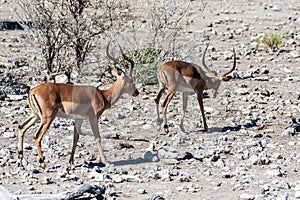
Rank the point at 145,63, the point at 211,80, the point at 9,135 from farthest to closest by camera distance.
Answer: the point at 145,63, the point at 211,80, the point at 9,135

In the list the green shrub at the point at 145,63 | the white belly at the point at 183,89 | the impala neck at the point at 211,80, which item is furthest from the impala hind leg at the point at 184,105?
the green shrub at the point at 145,63

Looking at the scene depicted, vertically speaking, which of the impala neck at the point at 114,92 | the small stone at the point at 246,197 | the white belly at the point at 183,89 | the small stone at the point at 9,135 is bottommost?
the small stone at the point at 9,135

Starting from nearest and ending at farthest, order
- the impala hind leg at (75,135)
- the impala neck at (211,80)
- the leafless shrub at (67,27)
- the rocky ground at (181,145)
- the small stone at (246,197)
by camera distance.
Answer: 1. the small stone at (246,197)
2. the rocky ground at (181,145)
3. the impala hind leg at (75,135)
4. the impala neck at (211,80)
5. the leafless shrub at (67,27)

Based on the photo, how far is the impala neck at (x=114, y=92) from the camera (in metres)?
8.91

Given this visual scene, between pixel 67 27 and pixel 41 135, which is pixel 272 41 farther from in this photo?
pixel 41 135

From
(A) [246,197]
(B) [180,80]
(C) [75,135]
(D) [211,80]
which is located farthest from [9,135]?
(A) [246,197]

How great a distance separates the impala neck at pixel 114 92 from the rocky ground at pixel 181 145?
2.13ft

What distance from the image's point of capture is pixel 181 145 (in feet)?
31.3

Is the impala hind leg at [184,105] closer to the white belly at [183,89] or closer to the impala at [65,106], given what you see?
the white belly at [183,89]

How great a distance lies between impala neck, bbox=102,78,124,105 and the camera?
8914 millimetres

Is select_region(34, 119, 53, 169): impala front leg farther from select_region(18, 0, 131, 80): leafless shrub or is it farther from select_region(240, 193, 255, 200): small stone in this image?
select_region(18, 0, 131, 80): leafless shrub

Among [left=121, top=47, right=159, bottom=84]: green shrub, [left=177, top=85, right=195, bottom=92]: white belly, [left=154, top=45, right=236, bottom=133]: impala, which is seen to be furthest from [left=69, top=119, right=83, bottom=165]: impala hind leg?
[left=121, top=47, right=159, bottom=84]: green shrub

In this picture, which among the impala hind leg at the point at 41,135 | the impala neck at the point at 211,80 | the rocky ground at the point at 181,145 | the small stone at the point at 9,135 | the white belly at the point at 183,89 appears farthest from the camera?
the impala neck at the point at 211,80

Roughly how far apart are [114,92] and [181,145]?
3.79ft
